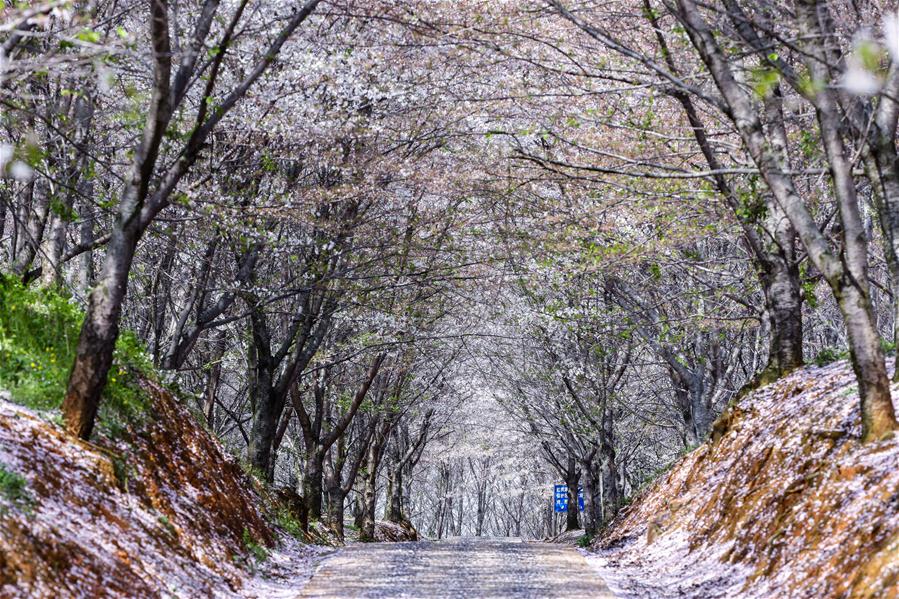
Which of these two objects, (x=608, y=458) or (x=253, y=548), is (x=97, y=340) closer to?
(x=253, y=548)

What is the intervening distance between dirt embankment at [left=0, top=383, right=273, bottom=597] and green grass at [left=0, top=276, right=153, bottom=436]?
336 mm

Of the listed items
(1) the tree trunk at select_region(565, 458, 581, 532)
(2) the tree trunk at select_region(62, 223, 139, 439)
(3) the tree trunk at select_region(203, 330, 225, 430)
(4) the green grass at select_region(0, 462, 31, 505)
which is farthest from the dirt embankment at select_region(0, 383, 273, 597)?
(1) the tree trunk at select_region(565, 458, 581, 532)

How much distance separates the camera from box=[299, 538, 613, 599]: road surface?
10.1 metres

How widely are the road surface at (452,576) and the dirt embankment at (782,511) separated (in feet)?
2.43

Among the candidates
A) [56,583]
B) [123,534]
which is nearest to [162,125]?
[123,534]

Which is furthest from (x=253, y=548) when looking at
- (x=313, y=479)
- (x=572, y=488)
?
(x=572, y=488)

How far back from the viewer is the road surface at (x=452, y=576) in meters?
10.1

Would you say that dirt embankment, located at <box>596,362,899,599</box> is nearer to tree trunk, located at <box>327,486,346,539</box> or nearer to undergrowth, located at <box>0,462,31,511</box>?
undergrowth, located at <box>0,462,31,511</box>

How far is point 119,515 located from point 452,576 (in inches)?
173

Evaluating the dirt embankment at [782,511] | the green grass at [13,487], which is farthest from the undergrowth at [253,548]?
the green grass at [13,487]

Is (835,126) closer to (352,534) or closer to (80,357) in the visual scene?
(80,357)

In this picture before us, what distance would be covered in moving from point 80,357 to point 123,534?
1.95m

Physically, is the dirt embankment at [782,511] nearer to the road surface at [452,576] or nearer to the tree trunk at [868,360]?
the tree trunk at [868,360]

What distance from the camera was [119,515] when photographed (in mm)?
8758
